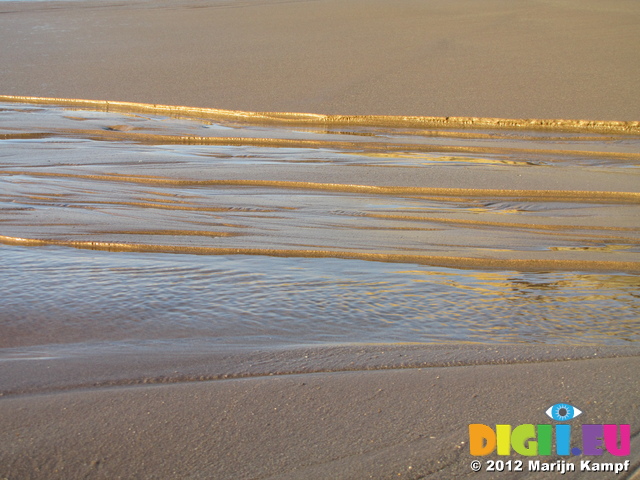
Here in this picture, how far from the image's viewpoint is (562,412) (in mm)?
2674

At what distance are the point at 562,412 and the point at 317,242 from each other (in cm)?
255

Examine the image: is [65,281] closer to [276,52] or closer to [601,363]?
[601,363]

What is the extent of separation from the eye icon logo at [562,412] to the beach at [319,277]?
31mm

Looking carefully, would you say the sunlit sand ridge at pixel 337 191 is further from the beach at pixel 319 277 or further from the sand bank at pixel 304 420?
the sand bank at pixel 304 420

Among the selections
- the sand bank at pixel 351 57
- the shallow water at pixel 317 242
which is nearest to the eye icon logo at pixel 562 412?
the shallow water at pixel 317 242

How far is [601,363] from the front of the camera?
3094 millimetres

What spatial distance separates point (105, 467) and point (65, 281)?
2.02 m

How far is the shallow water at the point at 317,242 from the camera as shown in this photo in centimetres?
361

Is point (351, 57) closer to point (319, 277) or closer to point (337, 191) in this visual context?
point (337, 191)

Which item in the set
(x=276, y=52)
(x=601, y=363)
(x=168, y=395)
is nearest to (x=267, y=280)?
(x=168, y=395)

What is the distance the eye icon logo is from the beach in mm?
31

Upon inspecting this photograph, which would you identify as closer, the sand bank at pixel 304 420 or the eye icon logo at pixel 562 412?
the sand bank at pixel 304 420

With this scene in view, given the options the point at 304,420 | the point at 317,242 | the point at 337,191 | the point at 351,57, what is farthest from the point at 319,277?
the point at 351,57

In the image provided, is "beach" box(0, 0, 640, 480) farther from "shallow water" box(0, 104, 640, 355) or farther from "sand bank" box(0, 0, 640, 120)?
"sand bank" box(0, 0, 640, 120)
